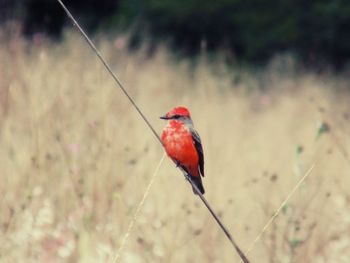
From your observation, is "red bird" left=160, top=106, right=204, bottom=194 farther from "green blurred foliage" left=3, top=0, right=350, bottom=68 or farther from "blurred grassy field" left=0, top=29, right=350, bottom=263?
"green blurred foliage" left=3, top=0, right=350, bottom=68

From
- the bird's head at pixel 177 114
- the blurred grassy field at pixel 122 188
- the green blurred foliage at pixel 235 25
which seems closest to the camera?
the bird's head at pixel 177 114

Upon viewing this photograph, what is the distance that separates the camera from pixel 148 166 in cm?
374

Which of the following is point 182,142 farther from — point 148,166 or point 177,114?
point 148,166

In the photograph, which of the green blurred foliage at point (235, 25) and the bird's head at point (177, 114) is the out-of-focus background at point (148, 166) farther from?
the green blurred foliage at point (235, 25)

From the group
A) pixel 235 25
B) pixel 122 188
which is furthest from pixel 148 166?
pixel 235 25

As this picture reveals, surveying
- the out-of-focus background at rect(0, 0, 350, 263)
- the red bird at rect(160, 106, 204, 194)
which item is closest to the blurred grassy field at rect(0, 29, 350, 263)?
the out-of-focus background at rect(0, 0, 350, 263)

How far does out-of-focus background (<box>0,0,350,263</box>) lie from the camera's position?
2945 mm

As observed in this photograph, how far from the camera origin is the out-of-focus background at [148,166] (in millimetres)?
2945

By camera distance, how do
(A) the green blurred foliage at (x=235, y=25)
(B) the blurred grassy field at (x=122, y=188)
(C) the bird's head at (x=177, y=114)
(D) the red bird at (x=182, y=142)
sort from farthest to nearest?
(A) the green blurred foliage at (x=235, y=25), (B) the blurred grassy field at (x=122, y=188), (D) the red bird at (x=182, y=142), (C) the bird's head at (x=177, y=114)

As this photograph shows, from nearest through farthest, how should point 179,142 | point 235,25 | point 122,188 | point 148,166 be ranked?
point 179,142, point 122,188, point 148,166, point 235,25

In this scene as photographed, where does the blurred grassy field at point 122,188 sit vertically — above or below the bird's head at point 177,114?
below

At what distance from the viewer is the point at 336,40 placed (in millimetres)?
10711

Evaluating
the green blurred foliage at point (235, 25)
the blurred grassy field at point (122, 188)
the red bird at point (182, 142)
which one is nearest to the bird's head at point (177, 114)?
the red bird at point (182, 142)

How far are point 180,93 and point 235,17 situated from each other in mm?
3719
